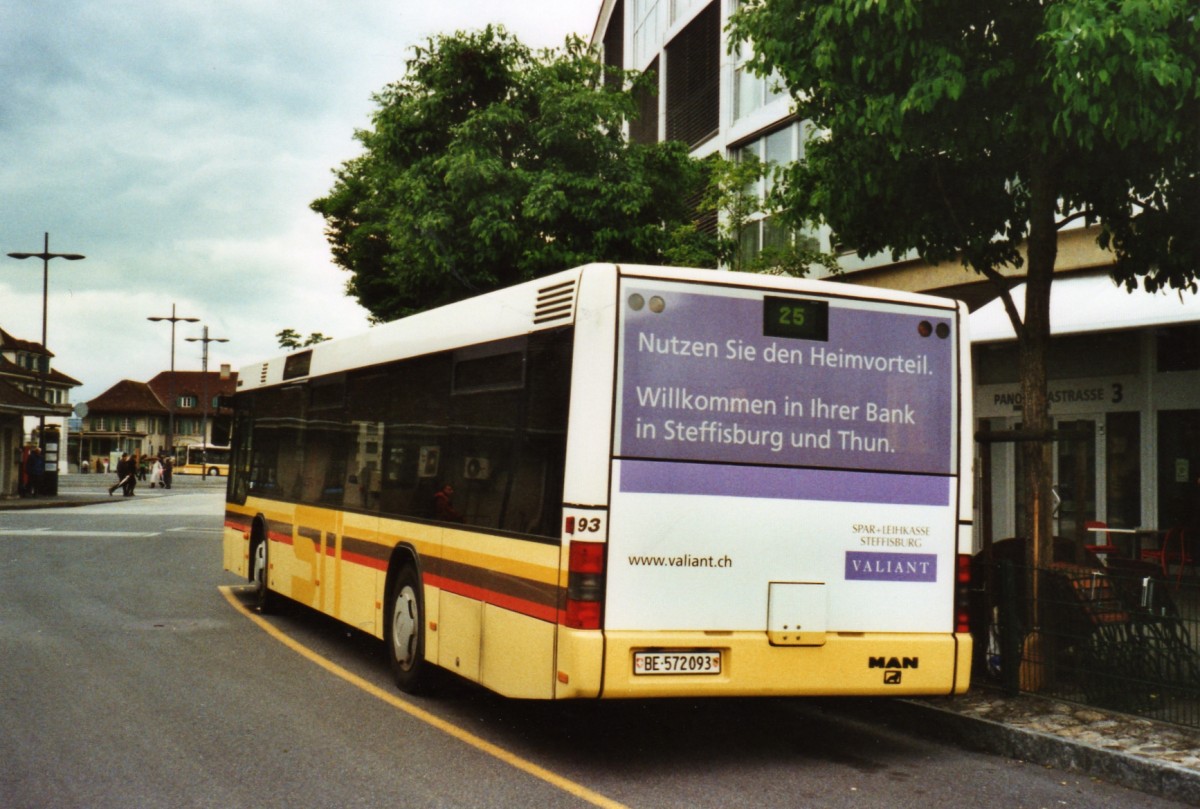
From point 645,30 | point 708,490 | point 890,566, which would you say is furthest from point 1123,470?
point 645,30

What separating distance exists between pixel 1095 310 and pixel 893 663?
9.40 m

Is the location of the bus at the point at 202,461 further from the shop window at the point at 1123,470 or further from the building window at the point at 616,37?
the shop window at the point at 1123,470

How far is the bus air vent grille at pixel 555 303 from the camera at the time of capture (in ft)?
22.5

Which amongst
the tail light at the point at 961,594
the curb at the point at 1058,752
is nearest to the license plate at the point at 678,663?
the tail light at the point at 961,594

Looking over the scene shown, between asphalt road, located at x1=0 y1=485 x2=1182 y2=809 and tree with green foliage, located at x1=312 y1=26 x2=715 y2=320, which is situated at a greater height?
tree with green foliage, located at x1=312 y1=26 x2=715 y2=320

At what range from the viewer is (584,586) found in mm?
6527

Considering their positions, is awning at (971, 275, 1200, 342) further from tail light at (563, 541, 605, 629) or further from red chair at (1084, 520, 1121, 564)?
tail light at (563, 541, 605, 629)

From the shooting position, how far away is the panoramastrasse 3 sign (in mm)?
6750

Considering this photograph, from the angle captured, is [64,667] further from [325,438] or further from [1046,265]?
[1046,265]

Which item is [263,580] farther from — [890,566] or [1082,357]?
[1082,357]

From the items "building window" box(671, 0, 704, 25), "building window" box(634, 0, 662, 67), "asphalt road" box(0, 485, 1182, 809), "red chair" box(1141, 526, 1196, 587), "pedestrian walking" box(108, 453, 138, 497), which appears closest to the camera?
"asphalt road" box(0, 485, 1182, 809)

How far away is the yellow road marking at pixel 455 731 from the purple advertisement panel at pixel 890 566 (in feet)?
6.27

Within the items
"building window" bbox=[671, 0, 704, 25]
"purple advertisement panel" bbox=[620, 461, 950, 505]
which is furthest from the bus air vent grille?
"building window" bbox=[671, 0, 704, 25]

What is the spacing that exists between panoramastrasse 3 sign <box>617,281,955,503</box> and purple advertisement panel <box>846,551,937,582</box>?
1.06ft
